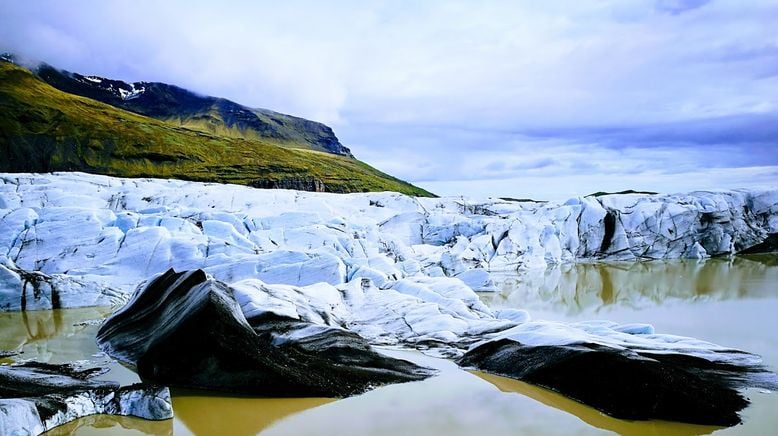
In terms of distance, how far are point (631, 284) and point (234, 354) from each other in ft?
58.3

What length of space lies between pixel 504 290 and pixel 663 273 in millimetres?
8608

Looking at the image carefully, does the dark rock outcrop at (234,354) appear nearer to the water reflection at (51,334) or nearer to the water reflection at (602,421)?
the water reflection at (51,334)

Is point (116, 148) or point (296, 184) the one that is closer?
point (116, 148)

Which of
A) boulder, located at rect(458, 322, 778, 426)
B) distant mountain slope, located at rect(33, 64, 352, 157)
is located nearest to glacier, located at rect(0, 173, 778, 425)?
boulder, located at rect(458, 322, 778, 426)

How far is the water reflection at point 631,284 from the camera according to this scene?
1697 centimetres

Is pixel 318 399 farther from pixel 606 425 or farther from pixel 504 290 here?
pixel 504 290

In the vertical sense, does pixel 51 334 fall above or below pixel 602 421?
below

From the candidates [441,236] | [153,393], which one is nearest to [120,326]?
[153,393]

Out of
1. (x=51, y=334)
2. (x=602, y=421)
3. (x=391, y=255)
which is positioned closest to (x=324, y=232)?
(x=391, y=255)

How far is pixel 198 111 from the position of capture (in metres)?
137

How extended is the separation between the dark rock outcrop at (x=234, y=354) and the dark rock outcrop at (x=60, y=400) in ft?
3.12

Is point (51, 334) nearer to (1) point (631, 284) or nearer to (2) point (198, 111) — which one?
(1) point (631, 284)

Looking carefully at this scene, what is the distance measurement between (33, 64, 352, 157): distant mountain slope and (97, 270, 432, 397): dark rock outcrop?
12275 cm

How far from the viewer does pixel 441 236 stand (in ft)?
96.9
